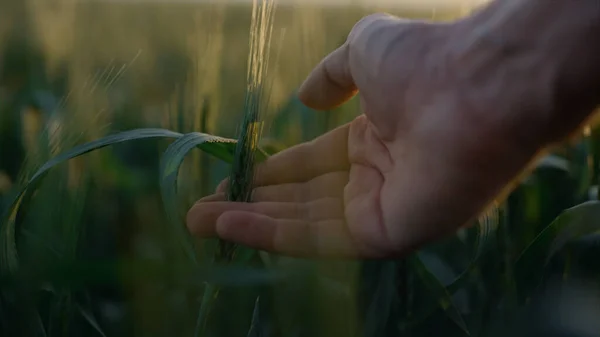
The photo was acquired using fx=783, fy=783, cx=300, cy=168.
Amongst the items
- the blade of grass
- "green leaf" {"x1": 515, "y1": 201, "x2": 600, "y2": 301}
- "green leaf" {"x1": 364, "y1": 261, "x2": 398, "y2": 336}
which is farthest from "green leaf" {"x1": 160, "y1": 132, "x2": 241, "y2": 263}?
"green leaf" {"x1": 515, "y1": 201, "x2": 600, "y2": 301}

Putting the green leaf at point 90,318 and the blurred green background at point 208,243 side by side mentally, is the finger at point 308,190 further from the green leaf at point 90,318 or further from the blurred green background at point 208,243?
the green leaf at point 90,318

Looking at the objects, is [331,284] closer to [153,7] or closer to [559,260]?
[559,260]

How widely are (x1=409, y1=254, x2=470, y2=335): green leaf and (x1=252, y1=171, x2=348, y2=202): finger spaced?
0.40ft

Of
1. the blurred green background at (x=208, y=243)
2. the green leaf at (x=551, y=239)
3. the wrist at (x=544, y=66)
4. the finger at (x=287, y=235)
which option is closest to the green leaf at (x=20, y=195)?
the blurred green background at (x=208, y=243)

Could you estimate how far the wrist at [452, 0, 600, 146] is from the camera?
74 cm

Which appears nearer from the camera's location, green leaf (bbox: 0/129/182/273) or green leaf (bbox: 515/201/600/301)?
green leaf (bbox: 0/129/182/273)

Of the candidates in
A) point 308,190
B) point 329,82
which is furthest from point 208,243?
point 329,82

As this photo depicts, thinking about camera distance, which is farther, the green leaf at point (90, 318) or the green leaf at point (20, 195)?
the green leaf at point (90, 318)

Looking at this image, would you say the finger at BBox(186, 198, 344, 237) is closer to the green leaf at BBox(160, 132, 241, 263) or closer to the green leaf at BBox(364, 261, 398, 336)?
the green leaf at BBox(160, 132, 241, 263)

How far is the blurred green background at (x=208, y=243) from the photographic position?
0.77 metres

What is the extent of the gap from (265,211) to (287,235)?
38 mm

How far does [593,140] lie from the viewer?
1.04 meters

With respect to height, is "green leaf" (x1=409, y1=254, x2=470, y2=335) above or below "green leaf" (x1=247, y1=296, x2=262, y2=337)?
below

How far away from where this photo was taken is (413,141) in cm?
82
